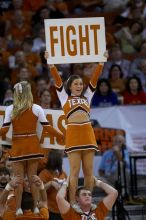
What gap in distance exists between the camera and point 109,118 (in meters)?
15.2

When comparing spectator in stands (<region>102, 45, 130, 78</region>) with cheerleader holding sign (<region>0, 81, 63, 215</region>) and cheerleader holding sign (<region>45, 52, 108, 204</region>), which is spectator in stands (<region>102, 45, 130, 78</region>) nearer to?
cheerleader holding sign (<region>45, 52, 108, 204</region>)

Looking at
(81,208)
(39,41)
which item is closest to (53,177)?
(81,208)

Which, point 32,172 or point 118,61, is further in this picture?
point 118,61

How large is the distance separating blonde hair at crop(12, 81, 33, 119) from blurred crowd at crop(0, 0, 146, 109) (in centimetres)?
253

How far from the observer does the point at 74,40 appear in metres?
12.3

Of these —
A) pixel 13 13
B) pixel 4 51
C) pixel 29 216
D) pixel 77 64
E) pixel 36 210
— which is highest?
pixel 13 13

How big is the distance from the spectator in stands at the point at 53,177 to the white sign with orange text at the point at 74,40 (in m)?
1.26

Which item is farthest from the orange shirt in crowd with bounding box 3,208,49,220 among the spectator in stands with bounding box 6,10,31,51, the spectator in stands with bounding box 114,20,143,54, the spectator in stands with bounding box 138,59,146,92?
the spectator in stands with bounding box 6,10,31,51

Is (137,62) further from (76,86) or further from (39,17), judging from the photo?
(76,86)

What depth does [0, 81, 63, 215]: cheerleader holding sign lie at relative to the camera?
11820mm

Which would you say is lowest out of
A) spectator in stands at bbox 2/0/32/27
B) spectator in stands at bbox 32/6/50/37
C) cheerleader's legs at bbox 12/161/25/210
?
cheerleader's legs at bbox 12/161/25/210

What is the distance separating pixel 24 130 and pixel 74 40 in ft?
4.43

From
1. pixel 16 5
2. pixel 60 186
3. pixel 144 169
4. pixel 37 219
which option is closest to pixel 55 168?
pixel 60 186

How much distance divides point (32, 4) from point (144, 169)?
617 cm
